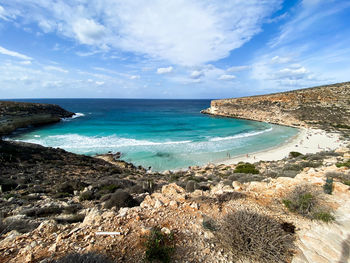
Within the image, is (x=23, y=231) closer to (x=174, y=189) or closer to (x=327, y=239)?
(x=174, y=189)

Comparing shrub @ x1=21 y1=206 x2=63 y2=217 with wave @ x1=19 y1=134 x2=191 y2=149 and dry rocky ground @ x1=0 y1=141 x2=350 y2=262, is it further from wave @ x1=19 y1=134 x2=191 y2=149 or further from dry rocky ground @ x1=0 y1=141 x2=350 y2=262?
wave @ x1=19 y1=134 x2=191 y2=149

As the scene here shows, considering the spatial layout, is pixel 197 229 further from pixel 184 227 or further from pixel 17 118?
pixel 17 118

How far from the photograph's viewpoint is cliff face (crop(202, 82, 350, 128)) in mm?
41938

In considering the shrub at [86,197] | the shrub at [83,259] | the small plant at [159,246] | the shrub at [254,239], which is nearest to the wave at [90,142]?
the shrub at [86,197]

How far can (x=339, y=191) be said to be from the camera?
5574 mm

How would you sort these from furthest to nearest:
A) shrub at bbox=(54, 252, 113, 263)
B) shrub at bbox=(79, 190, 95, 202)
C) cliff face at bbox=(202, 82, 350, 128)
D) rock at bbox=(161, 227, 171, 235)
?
cliff face at bbox=(202, 82, 350, 128) → shrub at bbox=(79, 190, 95, 202) → rock at bbox=(161, 227, 171, 235) → shrub at bbox=(54, 252, 113, 263)

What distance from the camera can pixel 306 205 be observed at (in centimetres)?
438

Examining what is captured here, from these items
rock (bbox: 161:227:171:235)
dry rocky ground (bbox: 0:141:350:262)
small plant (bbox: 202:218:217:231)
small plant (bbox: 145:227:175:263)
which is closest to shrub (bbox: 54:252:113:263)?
dry rocky ground (bbox: 0:141:350:262)

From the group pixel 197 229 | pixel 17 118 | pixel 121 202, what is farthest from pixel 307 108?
pixel 17 118

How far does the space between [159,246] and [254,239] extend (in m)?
1.91

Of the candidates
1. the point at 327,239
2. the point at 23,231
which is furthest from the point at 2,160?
the point at 327,239

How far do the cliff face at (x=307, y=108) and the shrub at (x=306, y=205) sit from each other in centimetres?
4852

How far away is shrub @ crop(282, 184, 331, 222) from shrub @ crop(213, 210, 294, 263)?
1.33m

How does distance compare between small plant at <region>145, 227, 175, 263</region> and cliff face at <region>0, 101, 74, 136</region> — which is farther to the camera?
cliff face at <region>0, 101, 74, 136</region>
